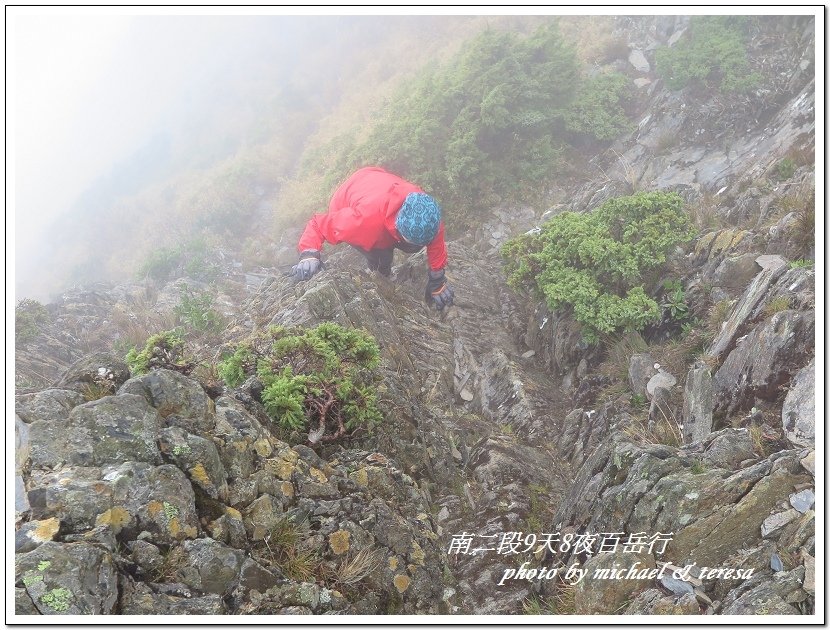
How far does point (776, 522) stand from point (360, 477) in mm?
3075

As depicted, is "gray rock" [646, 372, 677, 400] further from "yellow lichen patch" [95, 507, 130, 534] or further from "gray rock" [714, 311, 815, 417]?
"yellow lichen patch" [95, 507, 130, 534]

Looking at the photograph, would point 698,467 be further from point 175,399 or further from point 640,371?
point 175,399

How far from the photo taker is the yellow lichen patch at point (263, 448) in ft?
11.9

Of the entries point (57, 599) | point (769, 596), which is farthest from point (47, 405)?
point (769, 596)

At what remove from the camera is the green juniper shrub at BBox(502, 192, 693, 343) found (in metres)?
6.02

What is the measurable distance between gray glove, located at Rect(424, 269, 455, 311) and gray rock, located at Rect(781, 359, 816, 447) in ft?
16.0

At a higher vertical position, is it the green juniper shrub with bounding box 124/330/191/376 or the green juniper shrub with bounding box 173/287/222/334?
the green juniper shrub with bounding box 124/330/191/376

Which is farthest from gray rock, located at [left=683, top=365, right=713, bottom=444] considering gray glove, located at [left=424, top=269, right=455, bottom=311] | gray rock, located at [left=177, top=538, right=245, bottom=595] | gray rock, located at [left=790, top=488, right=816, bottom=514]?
gray rock, located at [left=177, top=538, right=245, bottom=595]

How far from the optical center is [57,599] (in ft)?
8.09

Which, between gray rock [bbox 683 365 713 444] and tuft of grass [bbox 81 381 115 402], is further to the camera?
gray rock [bbox 683 365 713 444]

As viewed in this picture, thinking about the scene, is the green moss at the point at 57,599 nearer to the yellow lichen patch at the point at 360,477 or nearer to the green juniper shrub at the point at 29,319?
the yellow lichen patch at the point at 360,477

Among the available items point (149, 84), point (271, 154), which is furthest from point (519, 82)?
point (271, 154)

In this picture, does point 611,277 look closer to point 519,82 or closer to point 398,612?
point 398,612

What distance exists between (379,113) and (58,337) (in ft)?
31.1
